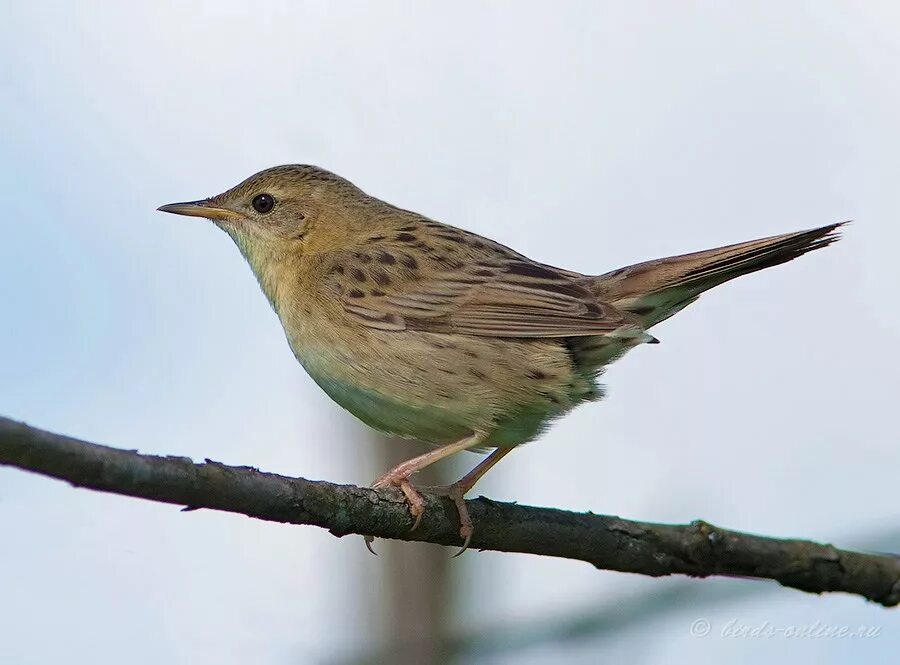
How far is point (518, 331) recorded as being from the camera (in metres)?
5.68

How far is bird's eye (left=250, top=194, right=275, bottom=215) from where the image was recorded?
22.9 ft

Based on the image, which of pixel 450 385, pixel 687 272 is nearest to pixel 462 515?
pixel 450 385

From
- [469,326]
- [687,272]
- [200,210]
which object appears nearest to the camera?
[687,272]

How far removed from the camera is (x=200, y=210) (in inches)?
273

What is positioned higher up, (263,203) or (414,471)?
(263,203)

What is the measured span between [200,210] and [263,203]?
1.31 feet

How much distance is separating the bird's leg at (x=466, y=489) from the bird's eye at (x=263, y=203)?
2273mm

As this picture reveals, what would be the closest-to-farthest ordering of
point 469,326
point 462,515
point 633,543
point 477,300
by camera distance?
point 633,543 < point 462,515 < point 469,326 < point 477,300

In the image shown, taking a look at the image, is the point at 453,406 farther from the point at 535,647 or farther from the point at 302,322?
the point at 535,647

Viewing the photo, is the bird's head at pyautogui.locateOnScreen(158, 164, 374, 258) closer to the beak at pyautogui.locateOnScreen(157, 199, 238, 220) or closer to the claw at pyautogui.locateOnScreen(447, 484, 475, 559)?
the beak at pyautogui.locateOnScreen(157, 199, 238, 220)

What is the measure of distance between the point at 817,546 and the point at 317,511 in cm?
216

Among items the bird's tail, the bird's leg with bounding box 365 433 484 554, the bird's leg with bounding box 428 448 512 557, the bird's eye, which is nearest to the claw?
the bird's leg with bounding box 428 448 512 557

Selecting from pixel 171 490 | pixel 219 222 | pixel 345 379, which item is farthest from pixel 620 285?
pixel 171 490

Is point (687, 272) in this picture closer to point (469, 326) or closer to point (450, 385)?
point (469, 326)
